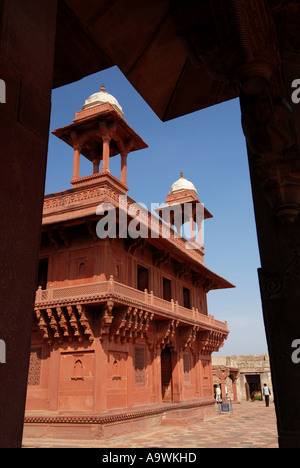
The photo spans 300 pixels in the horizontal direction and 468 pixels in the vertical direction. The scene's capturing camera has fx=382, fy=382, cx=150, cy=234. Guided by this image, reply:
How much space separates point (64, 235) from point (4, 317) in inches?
506

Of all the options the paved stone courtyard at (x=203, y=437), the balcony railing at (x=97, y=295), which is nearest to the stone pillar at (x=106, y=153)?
the balcony railing at (x=97, y=295)

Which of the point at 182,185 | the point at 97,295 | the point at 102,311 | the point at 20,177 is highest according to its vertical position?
the point at 182,185

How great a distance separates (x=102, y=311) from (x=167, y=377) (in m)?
6.81

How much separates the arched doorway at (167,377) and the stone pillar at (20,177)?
1707cm

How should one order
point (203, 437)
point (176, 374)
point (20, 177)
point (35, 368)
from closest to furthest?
1. point (20, 177)
2. point (203, 437)
3. point (35, 368)
4. point (176, 374)

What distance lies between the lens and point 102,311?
40.0 feet

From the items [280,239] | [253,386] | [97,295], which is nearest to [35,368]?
[97,295]

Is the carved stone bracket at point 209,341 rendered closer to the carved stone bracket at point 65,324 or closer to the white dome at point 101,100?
the carved stone bracket at point 65,324

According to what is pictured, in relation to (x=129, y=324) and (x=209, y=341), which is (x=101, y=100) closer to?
(x=129, y=324)

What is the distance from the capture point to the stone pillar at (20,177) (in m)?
1.05

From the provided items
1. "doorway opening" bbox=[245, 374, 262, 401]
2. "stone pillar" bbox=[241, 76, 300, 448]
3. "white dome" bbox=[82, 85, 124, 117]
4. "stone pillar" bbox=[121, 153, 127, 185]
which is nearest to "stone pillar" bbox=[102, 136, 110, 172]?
"stone pillar" bbox=[121, 153, 127, 185]

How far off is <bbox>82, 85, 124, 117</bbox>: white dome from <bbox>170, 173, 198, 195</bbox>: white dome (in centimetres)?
713
